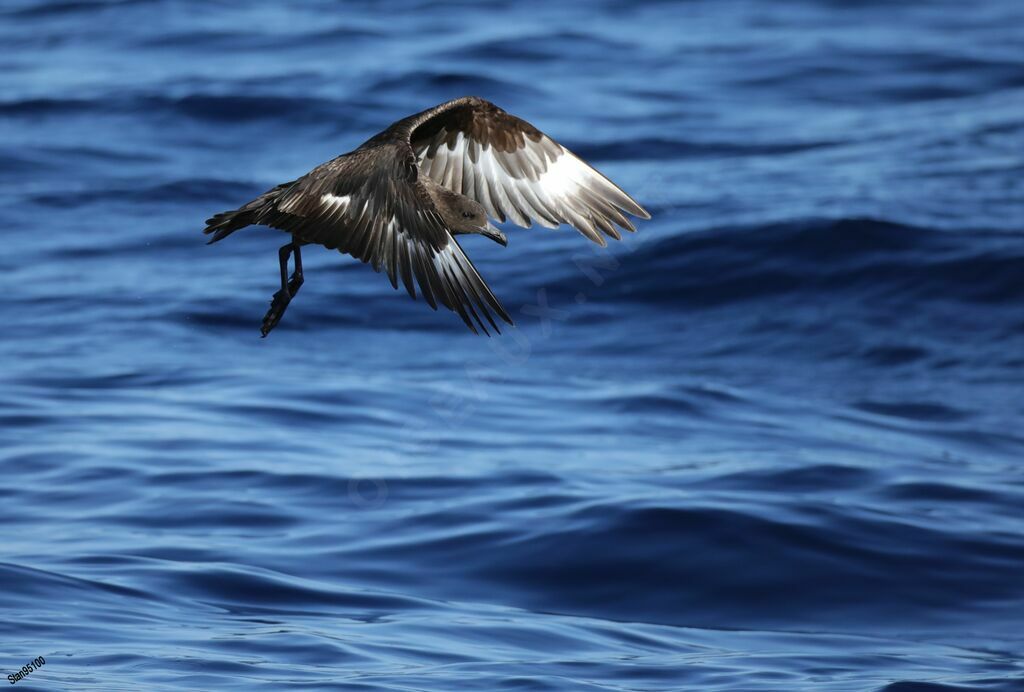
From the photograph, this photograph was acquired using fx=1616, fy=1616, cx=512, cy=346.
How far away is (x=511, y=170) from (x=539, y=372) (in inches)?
241

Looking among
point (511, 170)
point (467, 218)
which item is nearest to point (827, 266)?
point (511, 170)

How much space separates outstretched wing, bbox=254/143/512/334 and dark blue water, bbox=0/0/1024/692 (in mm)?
2296

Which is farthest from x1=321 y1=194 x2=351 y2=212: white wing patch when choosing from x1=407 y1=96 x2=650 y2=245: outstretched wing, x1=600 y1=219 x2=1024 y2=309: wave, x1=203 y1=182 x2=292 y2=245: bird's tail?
x1=600 y1=219 x2=1024 y2=309: wave

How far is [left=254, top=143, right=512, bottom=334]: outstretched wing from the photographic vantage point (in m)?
6.29

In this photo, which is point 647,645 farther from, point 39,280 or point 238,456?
point 39,280

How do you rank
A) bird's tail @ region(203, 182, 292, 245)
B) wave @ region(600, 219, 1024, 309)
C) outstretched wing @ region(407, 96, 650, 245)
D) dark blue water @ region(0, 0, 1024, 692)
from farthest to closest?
wave @ region(600, 219, 1024, 309) < dark blue water @ region(0, 0, 1024, 692) < outstretched wing @ region(407, 96, 650, 245) < bird's tail @ region(203, 182, 292, 245)

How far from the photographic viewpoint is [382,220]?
6465 mm

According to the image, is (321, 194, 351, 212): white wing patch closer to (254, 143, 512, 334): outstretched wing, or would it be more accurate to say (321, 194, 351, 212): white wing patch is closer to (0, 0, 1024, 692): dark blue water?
(254, 143, 512, 334): outstretched wing

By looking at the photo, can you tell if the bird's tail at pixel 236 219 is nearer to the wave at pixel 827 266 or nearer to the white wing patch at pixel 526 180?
the white wing patch at pixel 526 180

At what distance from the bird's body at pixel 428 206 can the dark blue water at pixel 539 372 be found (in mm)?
2270

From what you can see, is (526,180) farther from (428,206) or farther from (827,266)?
(827,266)

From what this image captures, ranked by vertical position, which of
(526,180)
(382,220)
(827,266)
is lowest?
(827,266)

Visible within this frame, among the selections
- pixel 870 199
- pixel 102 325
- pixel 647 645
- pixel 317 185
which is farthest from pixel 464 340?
pixel 317 185

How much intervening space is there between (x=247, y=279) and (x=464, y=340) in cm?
224
